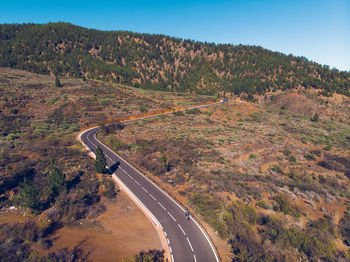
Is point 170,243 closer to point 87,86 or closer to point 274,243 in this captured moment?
point 274,243

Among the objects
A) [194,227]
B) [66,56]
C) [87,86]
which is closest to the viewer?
[194,227]

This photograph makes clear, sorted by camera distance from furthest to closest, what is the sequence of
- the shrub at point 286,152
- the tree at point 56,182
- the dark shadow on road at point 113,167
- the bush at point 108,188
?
the shrub at point 286,152
the dark shadow on road at point 113,167
the bush at point 108,188
the tree at point 56,182

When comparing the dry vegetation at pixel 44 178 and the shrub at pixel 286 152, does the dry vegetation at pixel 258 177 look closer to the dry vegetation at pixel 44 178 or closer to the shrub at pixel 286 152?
the shrub at pixel 286 152

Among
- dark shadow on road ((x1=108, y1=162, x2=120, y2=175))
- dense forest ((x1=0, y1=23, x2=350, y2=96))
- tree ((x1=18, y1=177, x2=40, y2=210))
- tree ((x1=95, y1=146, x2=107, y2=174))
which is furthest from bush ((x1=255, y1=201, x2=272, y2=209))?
dense forest ((x1=0, y1=23, x2=350, y2=96))

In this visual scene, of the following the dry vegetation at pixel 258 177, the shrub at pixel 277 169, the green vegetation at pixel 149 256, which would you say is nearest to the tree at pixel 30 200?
the green vegetation at pixel 149 256

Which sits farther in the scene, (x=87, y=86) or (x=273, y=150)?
(x=87, y=86)

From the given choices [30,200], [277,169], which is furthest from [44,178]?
[277,169]

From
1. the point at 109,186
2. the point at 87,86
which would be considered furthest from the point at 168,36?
the point at 109,186
